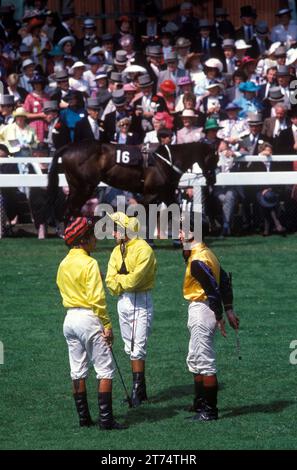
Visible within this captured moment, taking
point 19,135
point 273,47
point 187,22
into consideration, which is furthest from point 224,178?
point 187,22

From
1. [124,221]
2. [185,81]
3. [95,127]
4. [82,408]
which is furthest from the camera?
[185,81]

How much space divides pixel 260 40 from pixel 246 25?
67 centimetres

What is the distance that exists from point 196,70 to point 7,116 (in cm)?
355

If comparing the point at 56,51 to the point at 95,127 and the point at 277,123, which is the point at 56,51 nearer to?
the point at 95,127

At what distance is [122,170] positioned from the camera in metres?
18.7

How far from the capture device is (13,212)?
65.2 feet

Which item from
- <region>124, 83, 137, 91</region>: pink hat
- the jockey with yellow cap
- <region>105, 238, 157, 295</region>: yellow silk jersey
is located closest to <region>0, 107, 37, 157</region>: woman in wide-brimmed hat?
<region>124, 83, 137, 91</region>: pink hat

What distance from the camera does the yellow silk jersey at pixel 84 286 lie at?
33.7 ft

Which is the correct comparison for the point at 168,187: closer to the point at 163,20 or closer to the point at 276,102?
the point at 276,102

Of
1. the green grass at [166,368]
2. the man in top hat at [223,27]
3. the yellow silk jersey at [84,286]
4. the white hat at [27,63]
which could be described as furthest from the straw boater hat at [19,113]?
the yellow silk jersey at [84,286]

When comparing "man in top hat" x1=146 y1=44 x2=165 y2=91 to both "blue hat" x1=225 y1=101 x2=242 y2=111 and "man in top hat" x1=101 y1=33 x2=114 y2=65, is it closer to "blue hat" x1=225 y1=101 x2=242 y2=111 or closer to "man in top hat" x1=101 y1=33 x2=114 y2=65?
"man in top hat" x1=101 y1=33 x2=114 y2=65

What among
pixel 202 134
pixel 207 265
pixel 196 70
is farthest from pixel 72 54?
pixel 207 265

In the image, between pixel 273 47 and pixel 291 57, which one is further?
pixel 273 47

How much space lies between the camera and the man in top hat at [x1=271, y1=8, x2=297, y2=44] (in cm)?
2367
